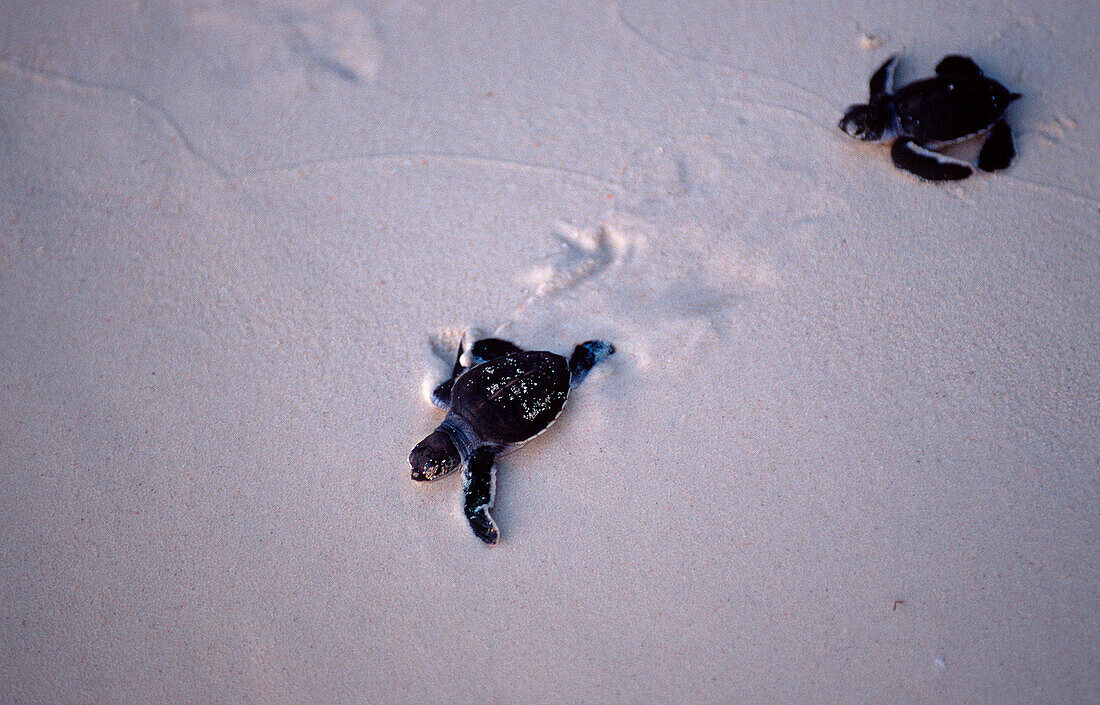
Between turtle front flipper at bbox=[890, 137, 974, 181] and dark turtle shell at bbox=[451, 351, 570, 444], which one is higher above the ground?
turtle front flipper at bbox=[890, 137, 974, 181]

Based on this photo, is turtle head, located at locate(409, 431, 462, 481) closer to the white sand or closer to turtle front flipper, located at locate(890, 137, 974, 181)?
the white sand

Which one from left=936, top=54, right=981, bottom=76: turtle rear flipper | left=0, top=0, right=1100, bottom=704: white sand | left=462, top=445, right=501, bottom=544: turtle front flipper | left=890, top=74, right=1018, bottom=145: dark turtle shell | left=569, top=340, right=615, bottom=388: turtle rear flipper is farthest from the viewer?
left=936, top=54, right=981, bottom=76: turtle rear flipper

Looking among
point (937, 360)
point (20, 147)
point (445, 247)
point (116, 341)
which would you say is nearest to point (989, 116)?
point (937, 360)

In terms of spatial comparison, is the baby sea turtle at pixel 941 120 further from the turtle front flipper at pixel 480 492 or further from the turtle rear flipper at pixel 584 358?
the turtle front flipper at pixel 480 492

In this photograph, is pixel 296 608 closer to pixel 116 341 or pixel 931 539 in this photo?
pixel 116 341

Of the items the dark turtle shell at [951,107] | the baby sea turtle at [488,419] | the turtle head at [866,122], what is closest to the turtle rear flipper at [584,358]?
the baby sea turtle at [488,419]

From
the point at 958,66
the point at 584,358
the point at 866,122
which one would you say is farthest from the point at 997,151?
the point at 584,358

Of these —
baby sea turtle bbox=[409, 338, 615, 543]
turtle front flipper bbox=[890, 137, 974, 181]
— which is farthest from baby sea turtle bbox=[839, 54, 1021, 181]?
baby sea turtle bbox=[409, 338, 615, 543]
